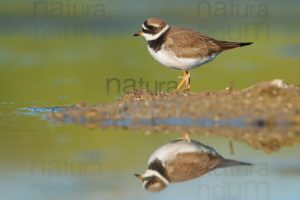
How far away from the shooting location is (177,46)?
14664 mm

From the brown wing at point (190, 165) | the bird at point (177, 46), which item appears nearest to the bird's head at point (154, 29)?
the bird at point (177, 46)

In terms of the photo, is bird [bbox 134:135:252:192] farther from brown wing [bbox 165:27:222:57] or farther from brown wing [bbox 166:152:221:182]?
brown wing [bbox 165:27:222:57]

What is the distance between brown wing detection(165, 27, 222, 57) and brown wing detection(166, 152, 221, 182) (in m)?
4.10

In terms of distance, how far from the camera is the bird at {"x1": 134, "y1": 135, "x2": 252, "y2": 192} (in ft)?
32.4

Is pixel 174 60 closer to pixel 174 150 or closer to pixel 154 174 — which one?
pixel 174 150

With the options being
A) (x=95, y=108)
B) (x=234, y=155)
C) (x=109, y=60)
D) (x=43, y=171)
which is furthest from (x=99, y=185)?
(x=109, y=60)

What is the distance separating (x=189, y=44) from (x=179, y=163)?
183 inches

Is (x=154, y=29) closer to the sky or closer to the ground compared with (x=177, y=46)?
closer to the sky

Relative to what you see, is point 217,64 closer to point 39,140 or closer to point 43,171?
point 39,140

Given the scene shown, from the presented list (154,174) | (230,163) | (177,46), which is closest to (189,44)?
(177,46)

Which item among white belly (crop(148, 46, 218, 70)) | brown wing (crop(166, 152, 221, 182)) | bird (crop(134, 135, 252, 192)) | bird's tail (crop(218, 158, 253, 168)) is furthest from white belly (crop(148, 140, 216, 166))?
white belly (crop(148, 46, 218, 70))

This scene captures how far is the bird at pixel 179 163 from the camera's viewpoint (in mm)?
9875

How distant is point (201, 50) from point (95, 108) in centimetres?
230

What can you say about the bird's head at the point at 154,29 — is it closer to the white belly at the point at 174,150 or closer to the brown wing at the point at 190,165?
the white belly at the point at 174,150
